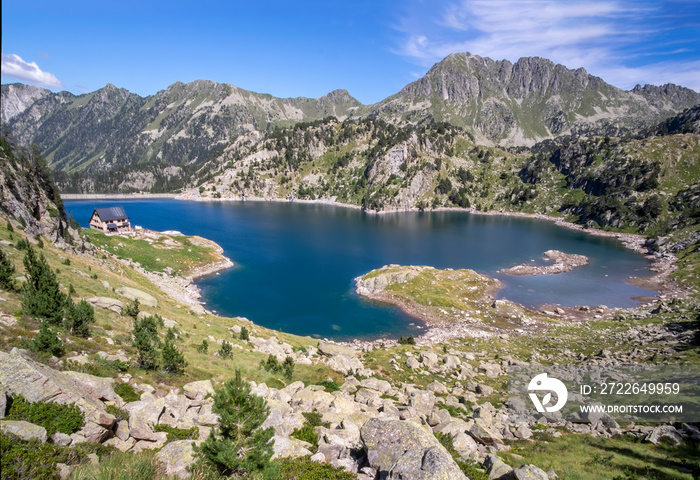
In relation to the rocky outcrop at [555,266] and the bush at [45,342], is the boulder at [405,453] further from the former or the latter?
the rocky outcrop at [555,266]

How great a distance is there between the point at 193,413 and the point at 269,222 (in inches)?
6081

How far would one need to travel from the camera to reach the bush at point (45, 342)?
49.8 feet

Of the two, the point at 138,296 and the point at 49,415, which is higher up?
the point at 49,415

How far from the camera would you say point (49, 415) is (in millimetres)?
10172

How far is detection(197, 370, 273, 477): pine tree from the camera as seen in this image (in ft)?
32.2

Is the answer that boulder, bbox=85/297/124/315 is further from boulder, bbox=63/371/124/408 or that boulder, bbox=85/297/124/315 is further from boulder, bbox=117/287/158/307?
boulder, bbox=63/371/124/408

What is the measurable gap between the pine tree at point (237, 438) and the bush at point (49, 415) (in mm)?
4308

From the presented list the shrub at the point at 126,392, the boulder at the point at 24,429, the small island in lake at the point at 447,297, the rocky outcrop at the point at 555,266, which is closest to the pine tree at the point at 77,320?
the shrub at the point at 126,392

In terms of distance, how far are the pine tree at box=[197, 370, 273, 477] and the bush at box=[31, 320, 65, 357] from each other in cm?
1110

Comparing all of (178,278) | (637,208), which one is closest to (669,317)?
(178,278)

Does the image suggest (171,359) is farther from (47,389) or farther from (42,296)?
(47,389)

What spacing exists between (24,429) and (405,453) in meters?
11.9

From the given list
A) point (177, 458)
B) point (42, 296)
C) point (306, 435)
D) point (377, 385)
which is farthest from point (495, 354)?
point (42, 296)

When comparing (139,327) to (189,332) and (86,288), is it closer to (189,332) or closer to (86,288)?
(189,332)
